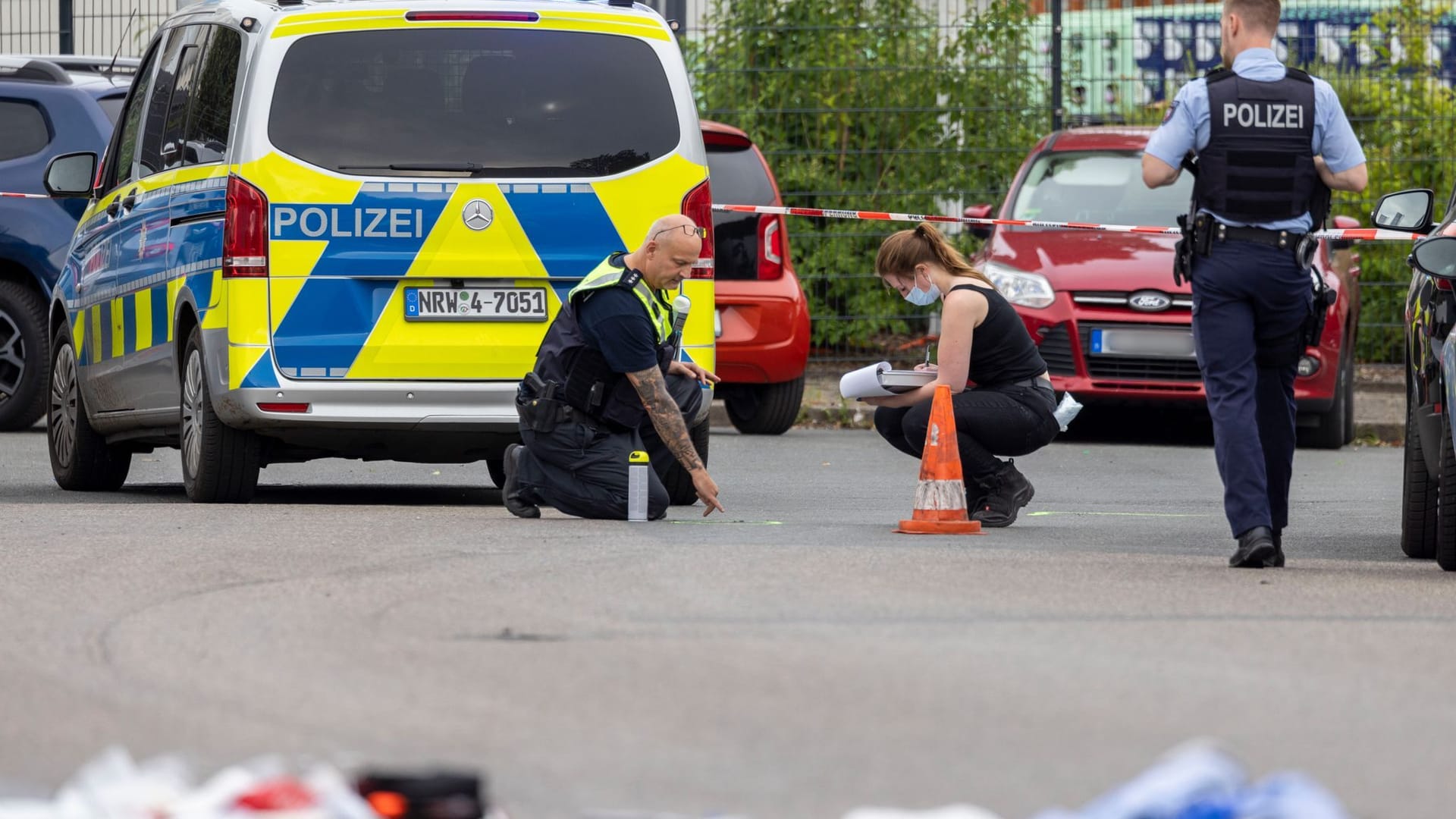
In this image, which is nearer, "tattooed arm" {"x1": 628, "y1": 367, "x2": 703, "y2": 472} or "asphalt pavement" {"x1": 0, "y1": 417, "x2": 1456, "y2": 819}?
"asphalt pavement" {"x1": 0, "y1": 417, "x2": 1456, "y2": 819}

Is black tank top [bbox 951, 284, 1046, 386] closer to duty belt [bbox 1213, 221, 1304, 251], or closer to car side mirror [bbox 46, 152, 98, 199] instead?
duty belt [bbox 1213, 221, 1304, 251]

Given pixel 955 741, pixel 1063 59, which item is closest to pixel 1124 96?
pixel 1063 59

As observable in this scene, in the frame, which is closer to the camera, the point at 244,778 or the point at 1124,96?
the point at 244,778

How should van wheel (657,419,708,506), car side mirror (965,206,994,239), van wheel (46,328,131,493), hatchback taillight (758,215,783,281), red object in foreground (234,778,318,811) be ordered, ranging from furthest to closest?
car side mirror (965,206,994,239), hatchback taillight (758,215,783,281), van wheel (46,328,131,493), van wheel (657,419,708,506), red object in foreground (234,778,318,811)

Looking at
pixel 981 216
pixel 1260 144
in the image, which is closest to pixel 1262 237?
pixel 1260 144

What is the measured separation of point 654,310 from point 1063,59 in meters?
8.82

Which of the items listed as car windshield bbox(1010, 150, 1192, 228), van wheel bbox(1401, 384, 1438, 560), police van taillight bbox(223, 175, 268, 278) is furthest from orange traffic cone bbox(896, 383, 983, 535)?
car windshield bbox(1010, 150, 1192, 228)

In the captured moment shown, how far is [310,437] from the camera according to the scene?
9.07 metres

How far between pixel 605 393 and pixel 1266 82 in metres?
2.60

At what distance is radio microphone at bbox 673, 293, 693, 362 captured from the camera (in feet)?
29.5

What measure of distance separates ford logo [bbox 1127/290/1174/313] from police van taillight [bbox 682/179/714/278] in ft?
15.8

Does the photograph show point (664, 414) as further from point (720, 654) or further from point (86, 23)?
point (86, 23)

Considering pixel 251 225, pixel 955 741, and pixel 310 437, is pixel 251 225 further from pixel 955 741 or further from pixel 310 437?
pixel 955 741

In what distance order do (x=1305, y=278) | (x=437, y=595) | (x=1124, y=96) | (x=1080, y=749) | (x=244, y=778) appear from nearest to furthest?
(x=244, y=778) → (x=1080, y=749) → (x=437, y=595) → (x=1305, y=278) → (x=1124, y=96)
